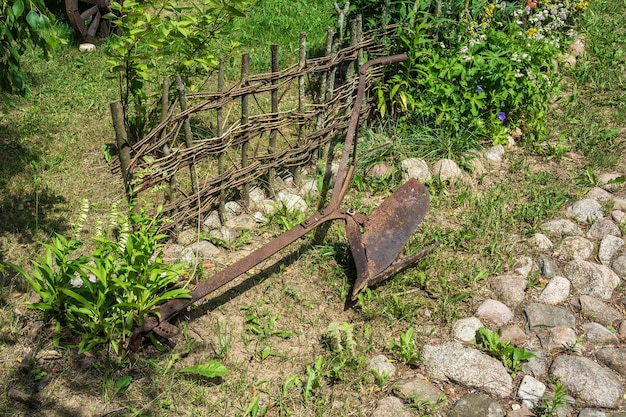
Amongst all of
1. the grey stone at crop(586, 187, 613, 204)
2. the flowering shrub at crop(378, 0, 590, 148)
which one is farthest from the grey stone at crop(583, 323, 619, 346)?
the flowering shrub at crop(378, 0, 590, 148)

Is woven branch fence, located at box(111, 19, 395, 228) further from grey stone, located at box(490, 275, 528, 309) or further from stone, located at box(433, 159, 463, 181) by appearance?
grey stone, located at box(490, 275, 528, 309)

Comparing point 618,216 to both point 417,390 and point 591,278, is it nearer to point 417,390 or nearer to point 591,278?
point 591,278

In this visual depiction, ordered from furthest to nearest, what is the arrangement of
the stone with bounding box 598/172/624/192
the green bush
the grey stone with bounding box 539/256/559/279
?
the stone with bounding box 598/172/624/192 → the grey stone with bounding box 539/256/559/279 → the green bush

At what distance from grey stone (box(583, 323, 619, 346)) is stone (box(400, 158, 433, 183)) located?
151 cm

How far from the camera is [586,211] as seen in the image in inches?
168

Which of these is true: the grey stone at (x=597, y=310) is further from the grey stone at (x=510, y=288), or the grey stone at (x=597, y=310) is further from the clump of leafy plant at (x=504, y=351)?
the clump of leafy plant at (x=504, y=351)

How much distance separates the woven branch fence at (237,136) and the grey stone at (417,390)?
4.65 ft

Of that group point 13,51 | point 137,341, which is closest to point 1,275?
point 137,341

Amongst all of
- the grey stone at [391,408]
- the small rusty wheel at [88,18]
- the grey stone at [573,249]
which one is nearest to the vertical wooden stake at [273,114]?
the grey stone at [391,408]

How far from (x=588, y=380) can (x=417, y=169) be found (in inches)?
74.5

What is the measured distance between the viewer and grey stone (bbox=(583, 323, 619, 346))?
11.0 ft

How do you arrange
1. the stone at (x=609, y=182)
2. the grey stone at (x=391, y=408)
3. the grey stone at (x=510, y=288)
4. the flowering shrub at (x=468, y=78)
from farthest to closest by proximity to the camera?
1. the flowering shrub at (x=468, y=78)
2. the stone at (x=609, y=182)
3. the grey stone at (x=510, y=288)
4. the grey stone at (x=391, y=408)

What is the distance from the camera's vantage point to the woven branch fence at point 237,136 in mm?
3449

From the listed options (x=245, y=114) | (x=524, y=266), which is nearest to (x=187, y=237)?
(x=245, y=114)
